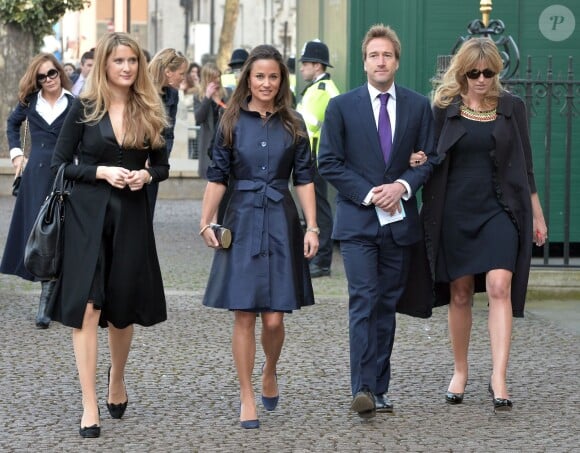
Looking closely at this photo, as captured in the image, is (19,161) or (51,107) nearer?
(51,107)

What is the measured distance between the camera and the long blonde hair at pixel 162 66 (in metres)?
11.4

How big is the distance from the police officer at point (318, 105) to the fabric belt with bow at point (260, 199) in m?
5.37

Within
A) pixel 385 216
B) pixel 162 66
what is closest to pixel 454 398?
pixel 385 216

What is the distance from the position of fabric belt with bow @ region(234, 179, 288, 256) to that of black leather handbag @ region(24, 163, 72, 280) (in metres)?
0.82

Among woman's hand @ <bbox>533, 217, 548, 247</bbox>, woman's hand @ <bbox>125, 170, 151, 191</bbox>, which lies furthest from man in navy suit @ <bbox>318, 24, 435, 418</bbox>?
woman's hand @ <bbox>125, 170, 151, 191</bbox>

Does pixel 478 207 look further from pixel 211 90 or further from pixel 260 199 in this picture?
pixel 211 90

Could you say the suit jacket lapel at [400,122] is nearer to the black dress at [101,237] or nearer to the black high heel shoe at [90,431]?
the black dress at [101,237]

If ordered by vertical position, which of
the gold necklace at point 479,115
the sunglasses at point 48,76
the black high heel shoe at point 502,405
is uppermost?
the sunglasses at point 48,76

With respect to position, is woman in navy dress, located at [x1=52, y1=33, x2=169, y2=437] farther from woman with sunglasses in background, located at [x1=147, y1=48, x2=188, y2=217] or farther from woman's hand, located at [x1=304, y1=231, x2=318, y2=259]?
woman with sunglasses in background, located at [x1=147, y1=48, x2=188, y2=217]

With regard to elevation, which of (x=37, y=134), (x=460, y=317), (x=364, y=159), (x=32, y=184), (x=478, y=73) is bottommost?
(x=460, y=317)

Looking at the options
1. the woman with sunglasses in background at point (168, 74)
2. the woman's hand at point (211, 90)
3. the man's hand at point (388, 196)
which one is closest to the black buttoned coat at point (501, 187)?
the man's hand at point (388, 196)

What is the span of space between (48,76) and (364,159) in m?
3.66

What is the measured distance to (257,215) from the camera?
7094 mm

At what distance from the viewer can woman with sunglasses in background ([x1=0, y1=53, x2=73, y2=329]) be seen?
1038cm
